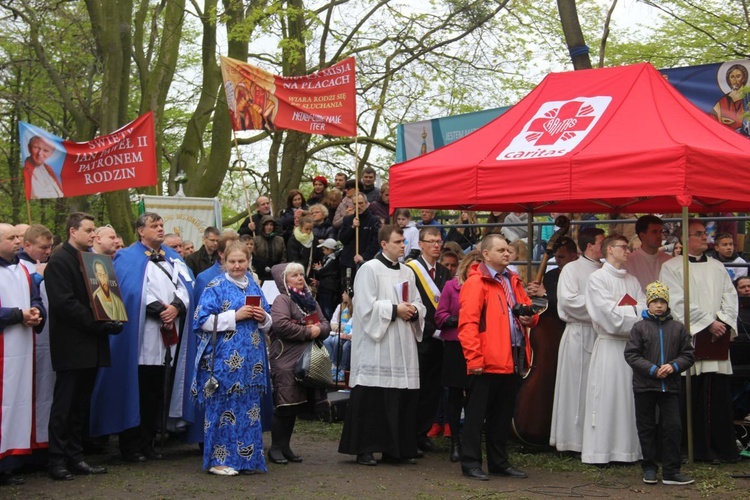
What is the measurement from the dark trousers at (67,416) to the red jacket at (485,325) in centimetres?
306

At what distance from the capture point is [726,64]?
12250mm

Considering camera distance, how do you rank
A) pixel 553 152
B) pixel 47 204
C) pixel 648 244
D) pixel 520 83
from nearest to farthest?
pixel 553 152 → pixel 648 244 → pixel 520 83 → pixel 47 204

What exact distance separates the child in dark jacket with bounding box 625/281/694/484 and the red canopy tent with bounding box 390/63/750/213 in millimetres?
936

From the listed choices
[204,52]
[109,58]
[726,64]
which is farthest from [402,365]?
[204,52]

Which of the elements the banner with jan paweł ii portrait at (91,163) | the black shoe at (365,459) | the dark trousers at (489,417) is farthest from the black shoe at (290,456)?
the banner with jan paweł ii portrait at (91,163)

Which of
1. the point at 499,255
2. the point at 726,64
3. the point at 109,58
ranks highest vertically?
the point at 109,58

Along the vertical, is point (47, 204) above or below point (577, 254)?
above

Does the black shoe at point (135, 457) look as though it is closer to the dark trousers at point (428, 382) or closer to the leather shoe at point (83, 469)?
the leather shoe at point (83, 469)

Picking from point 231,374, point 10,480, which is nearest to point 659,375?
point 231,374

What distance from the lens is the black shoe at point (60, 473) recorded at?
8.32 metres

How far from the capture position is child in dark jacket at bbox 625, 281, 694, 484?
841cm

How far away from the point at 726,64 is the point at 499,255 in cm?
521

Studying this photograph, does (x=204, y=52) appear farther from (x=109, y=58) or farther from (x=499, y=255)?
(x=499, y=255)

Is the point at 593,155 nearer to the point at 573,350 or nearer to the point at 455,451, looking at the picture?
the point at 573,350
